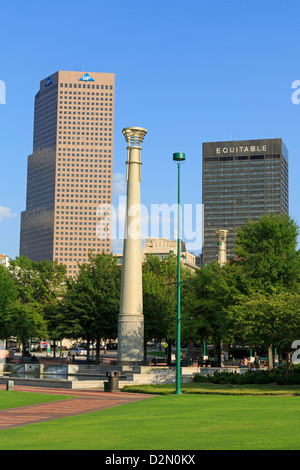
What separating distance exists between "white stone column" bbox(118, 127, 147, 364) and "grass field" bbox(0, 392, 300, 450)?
3056cm

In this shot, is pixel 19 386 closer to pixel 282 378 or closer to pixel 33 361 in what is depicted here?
pixel 282 378

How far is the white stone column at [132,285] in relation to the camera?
52938 millimetres

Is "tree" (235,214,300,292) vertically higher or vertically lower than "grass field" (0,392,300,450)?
higher

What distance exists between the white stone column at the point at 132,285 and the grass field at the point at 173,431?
100 ft

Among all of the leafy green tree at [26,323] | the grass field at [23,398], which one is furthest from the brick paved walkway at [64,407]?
the leafy green tree at [26,323]

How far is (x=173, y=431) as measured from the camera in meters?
15.7

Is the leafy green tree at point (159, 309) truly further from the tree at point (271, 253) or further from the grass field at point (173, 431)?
the grass field at point (173, 431)

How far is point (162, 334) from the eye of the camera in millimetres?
61750

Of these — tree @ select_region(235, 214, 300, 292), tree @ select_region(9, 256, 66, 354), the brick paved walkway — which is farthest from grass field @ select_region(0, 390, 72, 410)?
tree @ select_region(9, 256, 66, 354)

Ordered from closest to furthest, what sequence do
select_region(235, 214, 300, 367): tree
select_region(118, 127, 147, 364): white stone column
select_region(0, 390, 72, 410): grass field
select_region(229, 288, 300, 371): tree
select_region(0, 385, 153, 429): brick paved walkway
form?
select_region(0, 385, 153, 429): brick paved walkway → select_region(0, 390, 72, 410): grass field → select_region(229, 288, 300, 371): tree → select_region(235, 214, 300, 367): tree → select_region(118, 127, 147, 364): white stone column

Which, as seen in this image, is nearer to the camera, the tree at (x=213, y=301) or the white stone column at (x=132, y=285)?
the tree at (x=213, y=301)

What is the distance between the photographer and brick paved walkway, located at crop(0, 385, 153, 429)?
22334 mm

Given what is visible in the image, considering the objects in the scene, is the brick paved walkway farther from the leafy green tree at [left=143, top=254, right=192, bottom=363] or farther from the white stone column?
the leafy green tree at [left=143, top=254, right=192, bottom=363]
